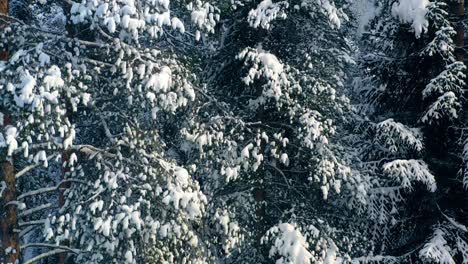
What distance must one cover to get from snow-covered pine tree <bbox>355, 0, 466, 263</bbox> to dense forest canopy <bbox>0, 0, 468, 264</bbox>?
37mm

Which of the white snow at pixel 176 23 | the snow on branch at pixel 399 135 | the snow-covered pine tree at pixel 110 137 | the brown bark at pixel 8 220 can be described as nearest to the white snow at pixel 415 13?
the snow on branch at pixel 399 135

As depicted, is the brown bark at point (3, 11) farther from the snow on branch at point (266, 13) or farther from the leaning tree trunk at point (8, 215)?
the snow on branch at point (266, 13)

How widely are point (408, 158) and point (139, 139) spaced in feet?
17.5

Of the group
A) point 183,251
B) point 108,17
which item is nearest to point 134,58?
point 108,17

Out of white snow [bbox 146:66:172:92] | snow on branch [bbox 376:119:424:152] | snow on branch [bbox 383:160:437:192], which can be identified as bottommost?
snow on branch [bbox 383:160:437:192]

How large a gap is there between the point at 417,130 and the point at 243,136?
3.26 metres

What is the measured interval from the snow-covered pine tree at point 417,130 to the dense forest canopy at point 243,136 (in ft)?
0.12

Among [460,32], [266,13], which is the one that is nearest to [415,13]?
[460,32]

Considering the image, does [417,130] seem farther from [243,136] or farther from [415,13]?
[243,136]

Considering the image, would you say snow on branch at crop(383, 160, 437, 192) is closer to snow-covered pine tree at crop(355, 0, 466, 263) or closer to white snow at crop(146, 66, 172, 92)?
snow-covered pine tree at crop(355, 0, 466, 263)

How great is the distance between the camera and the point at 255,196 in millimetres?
10828

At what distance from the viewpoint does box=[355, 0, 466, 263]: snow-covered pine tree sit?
920 cm

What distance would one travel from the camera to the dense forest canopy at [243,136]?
7340 millimetres

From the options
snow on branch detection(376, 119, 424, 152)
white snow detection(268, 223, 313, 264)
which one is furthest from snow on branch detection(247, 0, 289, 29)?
white snow detection(268, 223, 313, 264)
